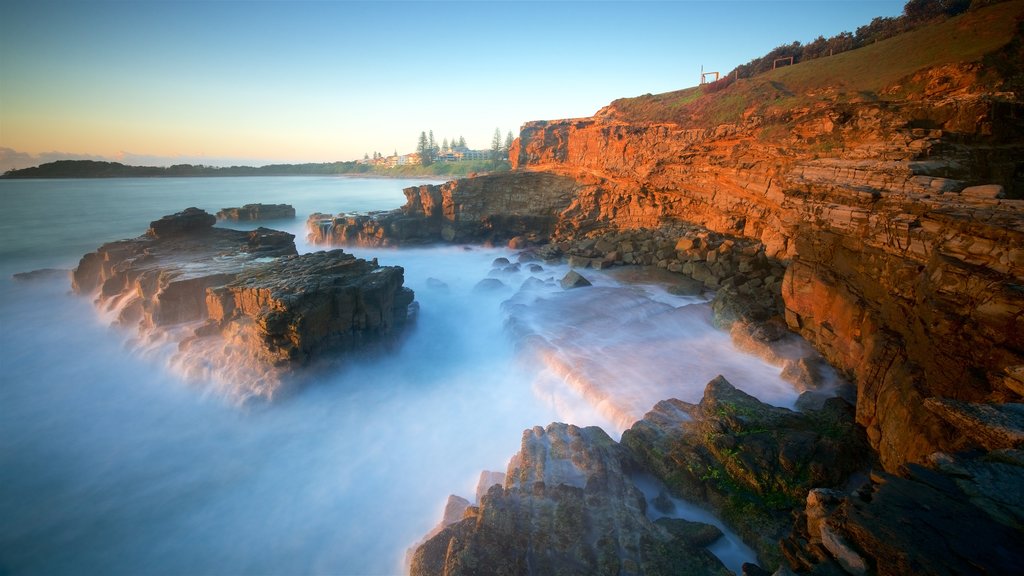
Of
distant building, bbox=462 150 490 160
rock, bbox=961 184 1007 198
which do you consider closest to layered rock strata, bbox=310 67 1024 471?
rock, bbox=961 184 1007 198

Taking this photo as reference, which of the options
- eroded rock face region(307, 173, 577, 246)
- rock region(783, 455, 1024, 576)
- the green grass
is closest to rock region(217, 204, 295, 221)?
eroded rock face region(307, 173, 577, 246)

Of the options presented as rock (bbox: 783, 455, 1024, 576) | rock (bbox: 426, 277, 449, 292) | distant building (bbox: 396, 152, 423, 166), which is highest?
distant building (bbox: 396, 152, 423, 166)

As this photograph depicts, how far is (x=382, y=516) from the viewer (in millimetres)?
7227

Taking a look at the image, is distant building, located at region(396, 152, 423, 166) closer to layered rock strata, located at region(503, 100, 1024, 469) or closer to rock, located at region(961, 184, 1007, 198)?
layered rock strata, located at region(503, 100, 1024, 469)

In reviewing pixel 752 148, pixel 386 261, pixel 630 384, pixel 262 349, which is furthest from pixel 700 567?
pixel 386 261

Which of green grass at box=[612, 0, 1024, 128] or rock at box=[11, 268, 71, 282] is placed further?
rock at box=[11, 268, 71, 282]

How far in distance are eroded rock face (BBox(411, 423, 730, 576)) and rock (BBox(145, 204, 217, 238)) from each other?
20.1 metres

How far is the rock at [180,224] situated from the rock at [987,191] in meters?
26.0

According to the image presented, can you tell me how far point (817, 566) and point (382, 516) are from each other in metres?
6.74

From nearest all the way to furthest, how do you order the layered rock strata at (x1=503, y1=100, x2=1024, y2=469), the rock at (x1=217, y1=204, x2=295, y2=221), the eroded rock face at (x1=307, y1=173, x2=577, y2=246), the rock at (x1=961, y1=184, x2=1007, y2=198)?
1. the layered rock strata at (x1=503, y1=100, x2=1024, y2=469)
2. the rock at (x1=961, y1=184, x2=1007, y2=198)
3. the eroded rock face at (x1=307, y1=173, x2=577, y2=246)
4. the rock at (x1=217, y1=204, x2=295, y2=221)

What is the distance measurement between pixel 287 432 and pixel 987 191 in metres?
14.8

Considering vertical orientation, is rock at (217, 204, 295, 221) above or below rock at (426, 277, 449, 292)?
above

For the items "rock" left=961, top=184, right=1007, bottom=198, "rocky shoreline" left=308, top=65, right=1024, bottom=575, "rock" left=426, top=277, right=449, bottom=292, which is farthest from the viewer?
"rock" left=426, top=277, right=449, bottom=292

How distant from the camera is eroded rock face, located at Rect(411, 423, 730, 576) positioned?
4.58 metres
